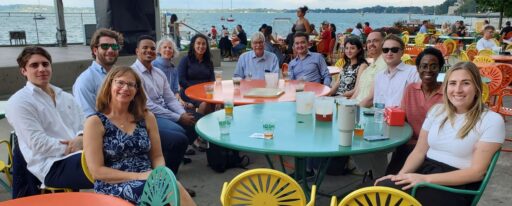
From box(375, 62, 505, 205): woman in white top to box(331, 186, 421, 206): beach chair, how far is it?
713 mm

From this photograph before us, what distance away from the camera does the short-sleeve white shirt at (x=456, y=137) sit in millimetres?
1938

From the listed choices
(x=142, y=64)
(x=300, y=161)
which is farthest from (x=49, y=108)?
(x=300, y=161)

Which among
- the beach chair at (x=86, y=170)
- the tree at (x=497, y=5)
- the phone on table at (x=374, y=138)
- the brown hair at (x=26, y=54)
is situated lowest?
the beach chair at (x=86, y=170)

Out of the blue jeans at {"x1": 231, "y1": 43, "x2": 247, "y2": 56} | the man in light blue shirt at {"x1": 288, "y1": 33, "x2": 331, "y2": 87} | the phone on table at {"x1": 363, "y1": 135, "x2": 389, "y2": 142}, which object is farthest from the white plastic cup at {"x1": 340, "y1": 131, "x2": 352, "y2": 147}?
the blue jeans at {"x1": 231, "y1": 43, "x2": 247, "y2": 56}

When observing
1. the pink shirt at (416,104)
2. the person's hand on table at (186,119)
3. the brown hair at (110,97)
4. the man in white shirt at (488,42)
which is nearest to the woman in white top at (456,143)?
the pink shirt at (416,104)

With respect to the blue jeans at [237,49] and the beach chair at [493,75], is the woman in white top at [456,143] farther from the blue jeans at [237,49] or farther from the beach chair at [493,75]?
the blue jeans at [237,49]

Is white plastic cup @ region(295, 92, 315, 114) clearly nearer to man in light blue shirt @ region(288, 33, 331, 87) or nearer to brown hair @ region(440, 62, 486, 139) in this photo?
brown hair @ region(440, 62, 486, 139)

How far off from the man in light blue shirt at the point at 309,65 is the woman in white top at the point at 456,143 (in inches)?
105

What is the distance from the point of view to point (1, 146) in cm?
440

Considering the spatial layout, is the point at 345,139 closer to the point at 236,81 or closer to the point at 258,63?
the point at 236,81

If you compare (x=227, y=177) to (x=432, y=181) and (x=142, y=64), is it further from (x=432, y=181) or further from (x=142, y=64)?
(x=432, y=181)

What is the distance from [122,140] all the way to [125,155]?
0.09 m

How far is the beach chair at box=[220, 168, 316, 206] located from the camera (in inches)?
58.2

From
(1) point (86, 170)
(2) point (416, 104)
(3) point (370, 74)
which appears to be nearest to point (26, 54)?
(1) point (86, 170)
